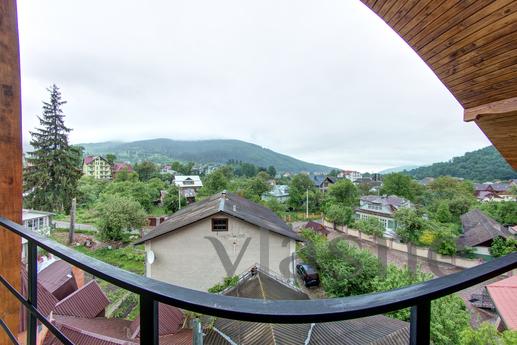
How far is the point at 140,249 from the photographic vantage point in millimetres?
13789

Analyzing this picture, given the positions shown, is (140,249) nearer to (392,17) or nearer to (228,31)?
(228,31)

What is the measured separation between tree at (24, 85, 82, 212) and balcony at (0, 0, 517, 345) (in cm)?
1779

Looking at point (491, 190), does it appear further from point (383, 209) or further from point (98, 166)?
point (98, 166)

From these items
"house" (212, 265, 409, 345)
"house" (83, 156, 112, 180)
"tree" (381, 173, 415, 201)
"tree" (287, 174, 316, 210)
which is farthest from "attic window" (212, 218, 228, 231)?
"house" (83, 156, 112, 180)

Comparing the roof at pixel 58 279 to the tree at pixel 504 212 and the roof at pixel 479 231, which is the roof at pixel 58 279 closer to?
the roof at pixel 479 231

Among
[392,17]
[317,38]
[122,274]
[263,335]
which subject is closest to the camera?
[122,274]

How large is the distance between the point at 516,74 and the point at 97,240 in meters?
17.7

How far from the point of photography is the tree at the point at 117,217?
1411cm

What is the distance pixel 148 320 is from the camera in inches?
15.1

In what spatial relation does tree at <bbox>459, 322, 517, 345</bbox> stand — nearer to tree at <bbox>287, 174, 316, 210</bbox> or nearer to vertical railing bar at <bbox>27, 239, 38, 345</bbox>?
vertical railing bar at <bbox>27, 239, 38, 345</bbox>

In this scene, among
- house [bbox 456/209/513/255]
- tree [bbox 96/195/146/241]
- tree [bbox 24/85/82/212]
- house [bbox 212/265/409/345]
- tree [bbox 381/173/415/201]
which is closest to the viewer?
house [bbox 212/265/409/345]

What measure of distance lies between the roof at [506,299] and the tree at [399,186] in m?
23.9

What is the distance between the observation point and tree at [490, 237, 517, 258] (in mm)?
12199

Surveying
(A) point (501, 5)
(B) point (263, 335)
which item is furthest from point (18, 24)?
(B) point (263, 335)
